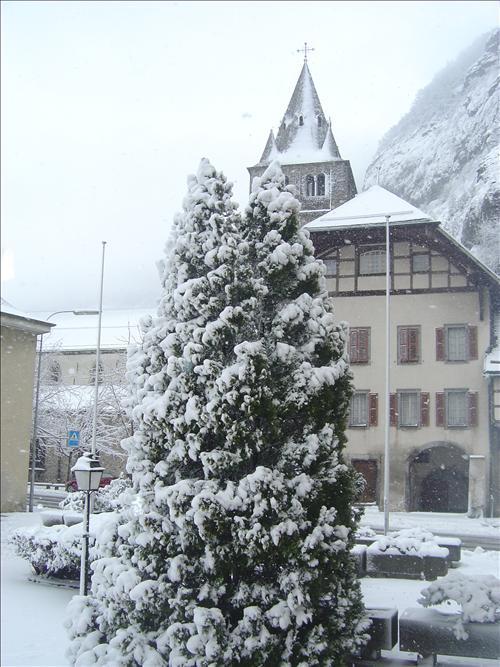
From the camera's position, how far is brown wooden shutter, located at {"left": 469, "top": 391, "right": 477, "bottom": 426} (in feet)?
13.2

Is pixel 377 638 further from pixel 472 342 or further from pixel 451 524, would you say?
pixel 472 342

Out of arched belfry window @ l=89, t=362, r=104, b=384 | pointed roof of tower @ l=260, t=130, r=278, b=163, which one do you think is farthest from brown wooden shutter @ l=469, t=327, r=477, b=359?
arched belfry window @ l=89, t=362, r=104, b=384

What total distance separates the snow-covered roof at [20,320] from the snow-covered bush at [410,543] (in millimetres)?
2670

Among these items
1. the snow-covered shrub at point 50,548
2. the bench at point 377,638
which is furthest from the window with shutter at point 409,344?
the snow-covered shrub at point 50,548

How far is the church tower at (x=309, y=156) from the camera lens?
4.40 meters

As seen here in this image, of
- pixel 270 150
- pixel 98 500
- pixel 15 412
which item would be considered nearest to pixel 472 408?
pixel 270 150

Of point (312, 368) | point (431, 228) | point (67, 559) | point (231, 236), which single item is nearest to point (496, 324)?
point (431, 228)

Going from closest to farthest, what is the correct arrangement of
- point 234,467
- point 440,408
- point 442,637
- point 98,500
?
1. point 234,467
2. point 442,637
3. point 440,408
4. point 98,500

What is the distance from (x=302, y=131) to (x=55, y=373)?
2.39 meters

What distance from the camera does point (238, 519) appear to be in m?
2.92

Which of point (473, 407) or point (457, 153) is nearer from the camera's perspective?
point (473, 407)

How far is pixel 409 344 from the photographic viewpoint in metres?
4.39

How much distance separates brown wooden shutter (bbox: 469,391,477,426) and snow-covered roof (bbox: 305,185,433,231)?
48.2 inches

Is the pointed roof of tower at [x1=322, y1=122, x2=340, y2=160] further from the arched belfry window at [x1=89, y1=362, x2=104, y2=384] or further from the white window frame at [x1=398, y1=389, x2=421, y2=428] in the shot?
the arched belfry window at [x1=89, y1=362, x2=104, y2=384]
